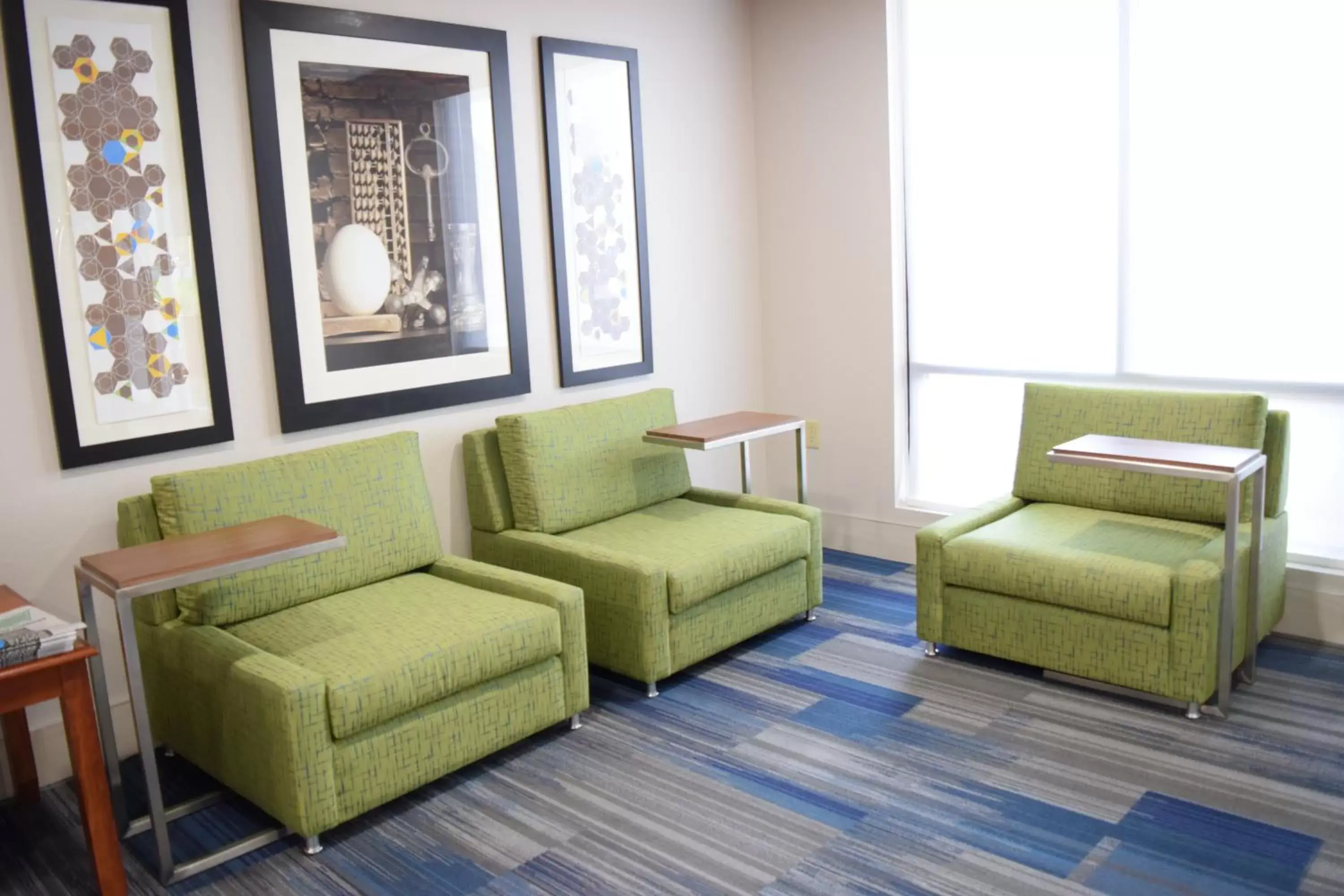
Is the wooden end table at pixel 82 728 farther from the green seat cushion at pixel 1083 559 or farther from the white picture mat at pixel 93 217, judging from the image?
the green seat cushion at pixel 1083 559

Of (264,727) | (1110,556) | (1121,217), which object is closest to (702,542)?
(1110,556)

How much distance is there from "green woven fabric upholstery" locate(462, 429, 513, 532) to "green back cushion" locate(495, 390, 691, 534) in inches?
1.4

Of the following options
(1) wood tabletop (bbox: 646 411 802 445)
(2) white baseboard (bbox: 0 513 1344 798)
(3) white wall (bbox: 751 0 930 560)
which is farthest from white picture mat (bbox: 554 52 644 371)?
(2) white baseboard (bbox: 0 513 1344 798)

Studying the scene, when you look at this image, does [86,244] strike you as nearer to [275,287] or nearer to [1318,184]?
[275,287]

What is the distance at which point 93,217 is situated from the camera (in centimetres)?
298

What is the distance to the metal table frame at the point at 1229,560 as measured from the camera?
9.71ft

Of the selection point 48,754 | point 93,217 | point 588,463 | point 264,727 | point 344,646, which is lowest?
point 48,754

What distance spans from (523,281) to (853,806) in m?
2.11

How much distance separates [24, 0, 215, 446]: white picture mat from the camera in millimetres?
2869

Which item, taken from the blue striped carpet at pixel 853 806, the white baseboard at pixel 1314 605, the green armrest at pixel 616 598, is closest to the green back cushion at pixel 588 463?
the green armrest at pixel 616 598

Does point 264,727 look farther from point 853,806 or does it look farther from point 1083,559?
point 1083,559

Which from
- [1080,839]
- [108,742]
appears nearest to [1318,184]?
[1080,839]

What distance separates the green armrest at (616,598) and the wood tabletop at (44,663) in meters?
1.38

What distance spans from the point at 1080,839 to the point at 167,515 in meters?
2.35
